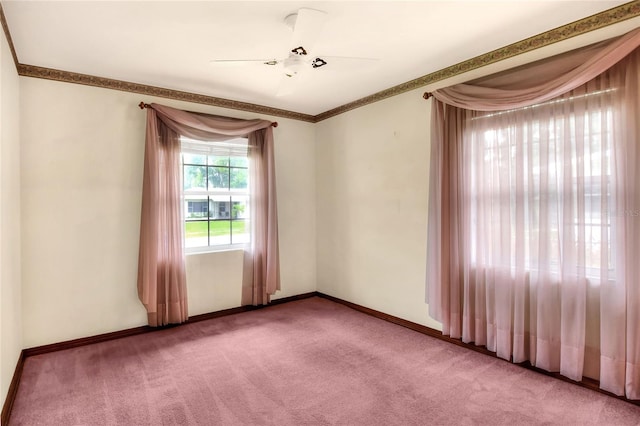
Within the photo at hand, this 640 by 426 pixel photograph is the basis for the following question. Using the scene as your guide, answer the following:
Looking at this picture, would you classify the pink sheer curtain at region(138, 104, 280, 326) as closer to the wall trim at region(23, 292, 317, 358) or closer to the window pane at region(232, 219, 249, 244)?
the wall trim at region(23, 292, 317, 358)

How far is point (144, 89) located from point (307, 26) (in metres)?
2.41

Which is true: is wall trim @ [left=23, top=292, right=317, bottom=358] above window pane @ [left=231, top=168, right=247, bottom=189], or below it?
below

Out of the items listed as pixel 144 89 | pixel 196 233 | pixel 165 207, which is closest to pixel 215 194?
pixel 196 233

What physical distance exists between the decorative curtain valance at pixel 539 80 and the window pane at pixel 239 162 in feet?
8.06

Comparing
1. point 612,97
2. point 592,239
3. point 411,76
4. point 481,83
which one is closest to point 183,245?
point 411,76

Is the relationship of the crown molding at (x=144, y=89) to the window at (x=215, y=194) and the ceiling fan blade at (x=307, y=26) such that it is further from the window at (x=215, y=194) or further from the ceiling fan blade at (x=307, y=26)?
the ceiling fan blade at (x=307, y=26)

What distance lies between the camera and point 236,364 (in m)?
2.95

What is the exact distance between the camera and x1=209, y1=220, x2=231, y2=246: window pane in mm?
4285

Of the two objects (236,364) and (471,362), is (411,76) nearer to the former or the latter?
(471,362)

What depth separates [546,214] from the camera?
2.66 meters

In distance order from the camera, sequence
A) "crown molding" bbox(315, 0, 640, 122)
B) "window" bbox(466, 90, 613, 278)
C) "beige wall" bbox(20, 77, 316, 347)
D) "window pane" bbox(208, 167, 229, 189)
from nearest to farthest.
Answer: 1. "crown molding" bbox(315, 0, 640, 122)
2. "window" bbox(466, 90, 613, 278)
3. "beige wall" bbox(20, 77, 316, 347)
4. "window pane" bbox(208, 167, 229, 189)

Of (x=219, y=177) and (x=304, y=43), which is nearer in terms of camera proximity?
(x=304, y=43)

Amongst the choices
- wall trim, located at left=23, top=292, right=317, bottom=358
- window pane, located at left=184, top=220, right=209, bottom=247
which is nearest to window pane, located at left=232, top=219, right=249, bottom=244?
window pane, located at left=184, top=220, right=209, bottom=247

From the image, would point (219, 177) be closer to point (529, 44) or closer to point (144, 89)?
point (144, 89)
